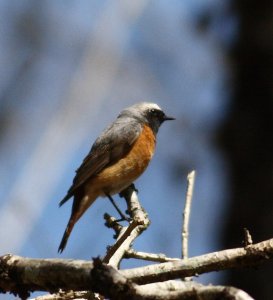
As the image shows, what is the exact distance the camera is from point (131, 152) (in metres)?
6.77

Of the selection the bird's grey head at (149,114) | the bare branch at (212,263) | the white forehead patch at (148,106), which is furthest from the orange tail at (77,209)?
the bare branch at (212,263)

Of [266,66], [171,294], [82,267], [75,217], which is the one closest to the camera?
[171,294]

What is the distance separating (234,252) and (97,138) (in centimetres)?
397

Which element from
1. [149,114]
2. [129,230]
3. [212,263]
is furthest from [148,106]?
[212,263]

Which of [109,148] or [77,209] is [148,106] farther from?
[77,209]

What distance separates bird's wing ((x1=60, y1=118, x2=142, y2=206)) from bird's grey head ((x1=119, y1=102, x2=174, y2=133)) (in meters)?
0.22

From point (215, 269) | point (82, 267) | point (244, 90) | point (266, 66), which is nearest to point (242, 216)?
point (244, 90)

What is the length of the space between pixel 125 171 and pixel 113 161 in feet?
0.58

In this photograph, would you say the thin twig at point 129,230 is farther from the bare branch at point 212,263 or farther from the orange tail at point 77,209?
the bare branch at point 212,263

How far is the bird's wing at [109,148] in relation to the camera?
666cm

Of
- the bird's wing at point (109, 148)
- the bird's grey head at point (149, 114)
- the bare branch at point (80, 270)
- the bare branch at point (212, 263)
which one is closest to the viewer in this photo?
the bare branch at point (80, 270)

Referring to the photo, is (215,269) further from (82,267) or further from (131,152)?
(131,152)

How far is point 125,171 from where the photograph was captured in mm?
6617

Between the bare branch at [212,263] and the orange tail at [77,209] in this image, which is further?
the orange tail at [77,209]
